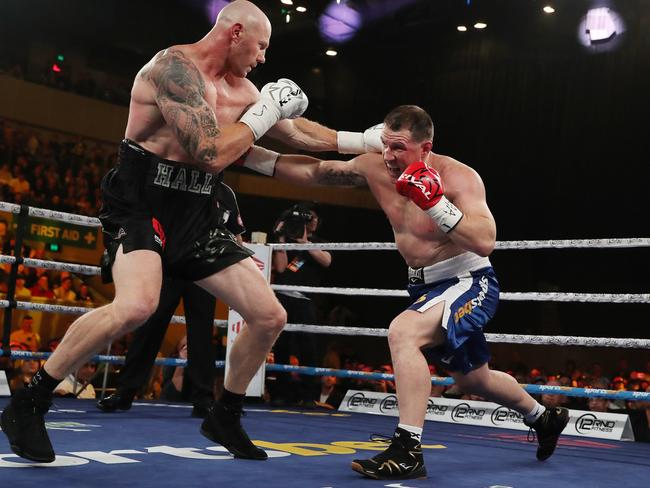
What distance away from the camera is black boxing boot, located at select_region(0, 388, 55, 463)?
1.93 meters

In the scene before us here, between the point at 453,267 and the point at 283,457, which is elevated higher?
the point at 453,267

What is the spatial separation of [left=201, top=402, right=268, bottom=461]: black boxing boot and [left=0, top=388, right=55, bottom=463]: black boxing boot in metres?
0.46

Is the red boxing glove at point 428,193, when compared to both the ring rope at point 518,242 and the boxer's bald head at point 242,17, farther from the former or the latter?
the ring rope at point 518,242

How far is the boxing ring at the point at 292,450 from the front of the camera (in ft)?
6.25

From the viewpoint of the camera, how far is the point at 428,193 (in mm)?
2170

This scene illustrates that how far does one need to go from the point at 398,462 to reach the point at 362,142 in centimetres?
103

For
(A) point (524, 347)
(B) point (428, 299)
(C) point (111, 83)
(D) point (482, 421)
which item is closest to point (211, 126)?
(B) point (428, 299)

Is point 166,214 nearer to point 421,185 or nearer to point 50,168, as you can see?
point 421,185

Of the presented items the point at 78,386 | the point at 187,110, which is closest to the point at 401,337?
the point at 187,110

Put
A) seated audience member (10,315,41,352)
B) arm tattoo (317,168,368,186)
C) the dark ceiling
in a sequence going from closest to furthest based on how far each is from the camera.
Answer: arm tattoo (317,168,368,186), seated audience member (10,315,41,352), the dark ceiling

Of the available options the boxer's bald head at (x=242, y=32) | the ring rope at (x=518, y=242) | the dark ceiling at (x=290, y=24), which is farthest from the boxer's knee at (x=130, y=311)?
the dark ceiling at (x=290, y=24)

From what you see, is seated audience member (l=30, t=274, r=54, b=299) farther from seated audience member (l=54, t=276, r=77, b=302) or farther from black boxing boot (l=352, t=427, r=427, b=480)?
black boxing boot (l=352, t=427, r=427, b=480)

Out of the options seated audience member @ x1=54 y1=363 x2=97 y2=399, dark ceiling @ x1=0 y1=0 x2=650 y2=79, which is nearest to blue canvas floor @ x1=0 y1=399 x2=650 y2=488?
seated audience member @ x1=54 y1=363 x2=97 y2=399

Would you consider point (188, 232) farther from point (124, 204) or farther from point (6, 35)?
point (6, 35)
